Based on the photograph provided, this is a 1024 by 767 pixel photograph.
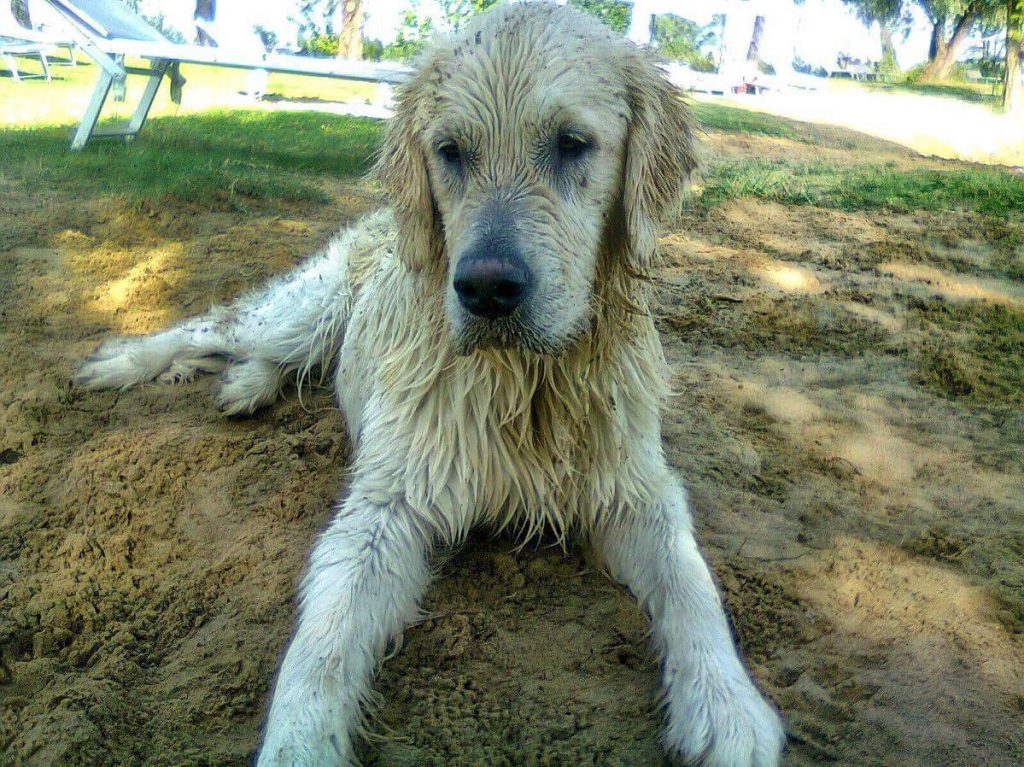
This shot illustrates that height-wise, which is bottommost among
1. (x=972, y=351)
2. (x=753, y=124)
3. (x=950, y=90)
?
(x=972, y=351)

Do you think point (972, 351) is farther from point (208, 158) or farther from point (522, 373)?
point (208, 158)

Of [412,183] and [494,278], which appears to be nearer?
[494,278]

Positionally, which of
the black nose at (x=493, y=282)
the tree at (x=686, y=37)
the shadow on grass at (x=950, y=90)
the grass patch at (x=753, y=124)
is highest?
the tree at (x=686, y=37)

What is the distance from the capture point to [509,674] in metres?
2.50

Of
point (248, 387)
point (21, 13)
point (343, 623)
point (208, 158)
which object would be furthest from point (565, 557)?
point (21, 13)

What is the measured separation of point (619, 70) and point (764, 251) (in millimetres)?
3902

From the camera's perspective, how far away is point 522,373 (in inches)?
114

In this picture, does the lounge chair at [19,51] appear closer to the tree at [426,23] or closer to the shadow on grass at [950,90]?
the tree at [426,23]

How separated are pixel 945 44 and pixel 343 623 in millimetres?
10037

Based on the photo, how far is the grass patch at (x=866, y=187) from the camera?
708cm

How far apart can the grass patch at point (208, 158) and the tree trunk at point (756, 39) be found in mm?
3844

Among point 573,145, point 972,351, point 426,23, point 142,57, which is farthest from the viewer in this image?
point 142,57

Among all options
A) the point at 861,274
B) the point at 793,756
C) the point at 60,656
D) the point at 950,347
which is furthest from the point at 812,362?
the point at 60,656

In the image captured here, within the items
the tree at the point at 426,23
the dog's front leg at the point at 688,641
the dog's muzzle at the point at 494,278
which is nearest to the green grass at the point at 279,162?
A: the tree at the point at 426,23
